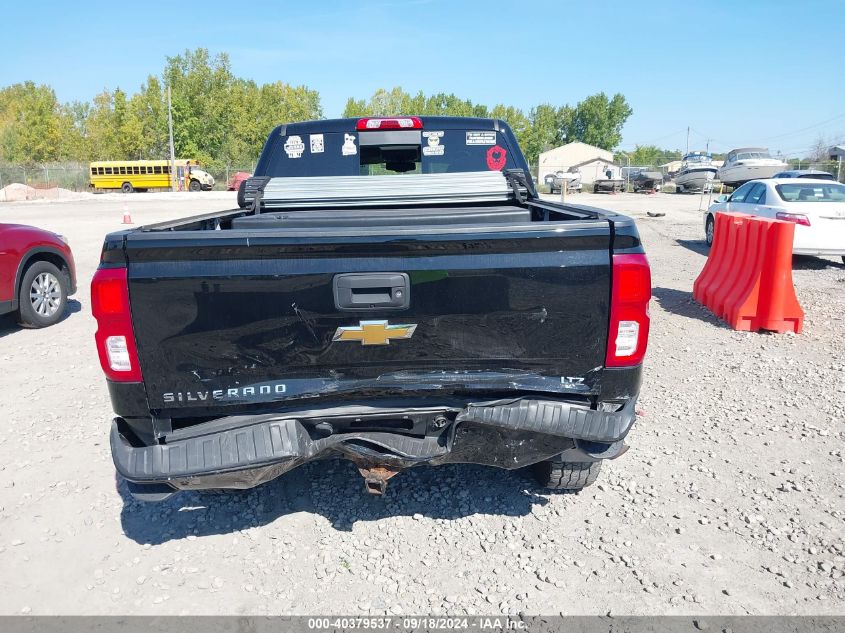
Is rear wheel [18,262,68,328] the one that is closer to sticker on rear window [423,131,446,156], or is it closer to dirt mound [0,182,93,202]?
sticker on rear window [423,131,446,156]

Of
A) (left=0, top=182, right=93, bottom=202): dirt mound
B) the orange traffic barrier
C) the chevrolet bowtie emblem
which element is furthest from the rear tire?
(left=0, top=182, right=93, bottom=202): dirt mound

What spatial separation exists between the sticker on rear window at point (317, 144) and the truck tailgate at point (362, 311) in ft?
8.03

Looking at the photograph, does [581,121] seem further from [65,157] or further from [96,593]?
[96,593]

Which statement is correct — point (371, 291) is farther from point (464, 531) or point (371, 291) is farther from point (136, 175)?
point (136, 175)

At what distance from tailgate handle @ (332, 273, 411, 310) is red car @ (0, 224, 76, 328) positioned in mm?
6239

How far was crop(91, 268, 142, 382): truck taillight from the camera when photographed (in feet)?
8.87

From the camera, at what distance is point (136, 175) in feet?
176

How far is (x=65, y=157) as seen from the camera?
2657 inches

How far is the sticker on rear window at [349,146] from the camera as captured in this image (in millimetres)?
4992

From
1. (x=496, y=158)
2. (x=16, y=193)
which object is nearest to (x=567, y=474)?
(x=496, y=158)

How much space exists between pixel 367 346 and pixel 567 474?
61.4 inches

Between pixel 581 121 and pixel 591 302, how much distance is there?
4392 inches

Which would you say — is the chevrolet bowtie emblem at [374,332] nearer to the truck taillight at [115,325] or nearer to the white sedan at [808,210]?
the truck taillight at [115,325]

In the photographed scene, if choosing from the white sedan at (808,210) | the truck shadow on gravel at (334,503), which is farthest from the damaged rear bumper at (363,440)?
the white sedan at (808,210)
